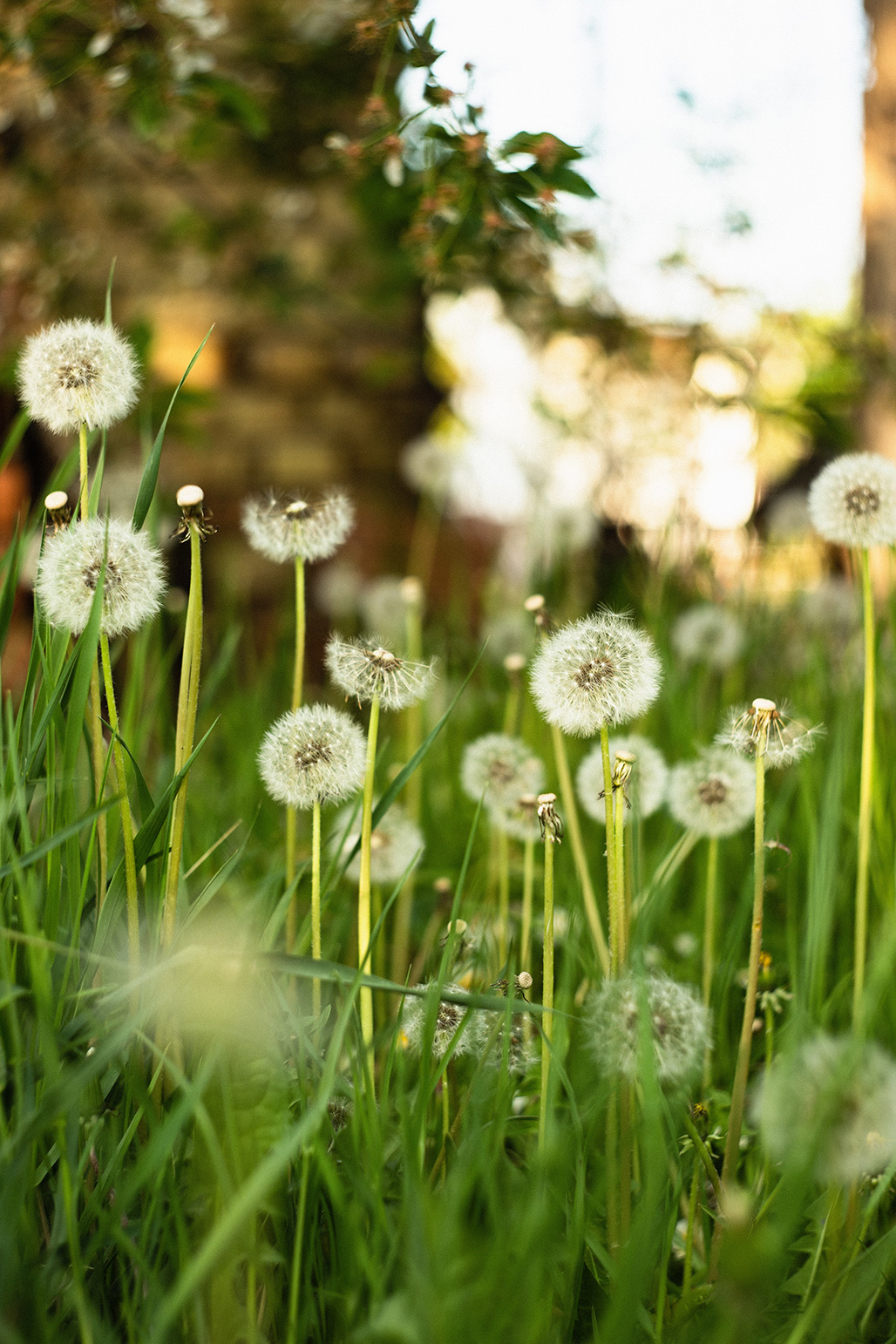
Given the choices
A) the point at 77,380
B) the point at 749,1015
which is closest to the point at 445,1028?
the point at 749,1015

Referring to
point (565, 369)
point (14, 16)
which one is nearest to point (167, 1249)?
point (14, 16)

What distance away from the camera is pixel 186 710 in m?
0.90

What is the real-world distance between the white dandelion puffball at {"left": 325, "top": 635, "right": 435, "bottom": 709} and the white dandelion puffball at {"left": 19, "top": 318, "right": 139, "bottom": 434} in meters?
0.31

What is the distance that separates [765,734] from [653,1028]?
30 centimetres

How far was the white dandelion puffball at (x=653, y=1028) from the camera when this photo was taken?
0.87 metres

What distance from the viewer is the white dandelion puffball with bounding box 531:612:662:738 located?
881 mm

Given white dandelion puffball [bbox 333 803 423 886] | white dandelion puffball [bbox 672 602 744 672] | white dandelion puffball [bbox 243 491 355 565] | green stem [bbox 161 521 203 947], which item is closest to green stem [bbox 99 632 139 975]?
green stem [bbox 161 521 203 947]

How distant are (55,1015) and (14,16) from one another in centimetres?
175

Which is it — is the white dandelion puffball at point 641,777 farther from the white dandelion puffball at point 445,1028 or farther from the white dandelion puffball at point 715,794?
the white dandelion puffball at point 445,1028

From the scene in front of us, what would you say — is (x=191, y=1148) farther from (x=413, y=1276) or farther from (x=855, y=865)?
(x=855, y=865)

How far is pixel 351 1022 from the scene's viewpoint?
3.06 ft

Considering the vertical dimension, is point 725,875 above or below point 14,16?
below

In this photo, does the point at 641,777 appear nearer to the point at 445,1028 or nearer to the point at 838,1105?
the point at 445,1028

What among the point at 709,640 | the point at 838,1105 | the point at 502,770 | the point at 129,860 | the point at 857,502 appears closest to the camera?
the point at 838,1105
